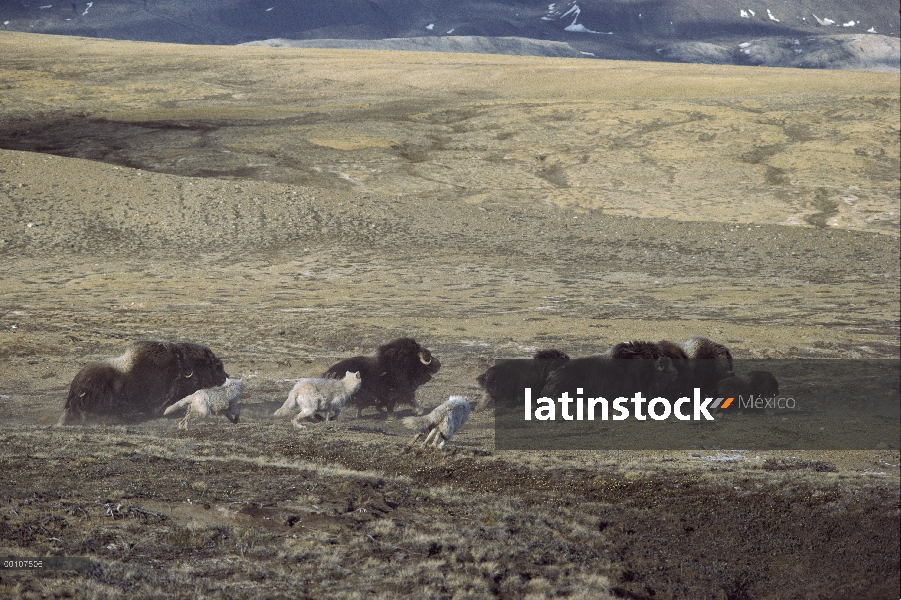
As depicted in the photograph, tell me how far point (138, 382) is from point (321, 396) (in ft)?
6.19

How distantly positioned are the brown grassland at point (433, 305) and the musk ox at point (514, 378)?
30 cm

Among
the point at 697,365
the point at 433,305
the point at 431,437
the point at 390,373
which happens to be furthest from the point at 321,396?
the point at 433,305

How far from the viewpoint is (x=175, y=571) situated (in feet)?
19.0

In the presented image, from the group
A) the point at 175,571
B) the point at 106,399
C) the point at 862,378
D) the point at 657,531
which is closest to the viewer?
the point at 175,571

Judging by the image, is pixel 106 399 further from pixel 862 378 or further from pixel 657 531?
pixel 862 378

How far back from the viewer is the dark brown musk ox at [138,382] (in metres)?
9.29

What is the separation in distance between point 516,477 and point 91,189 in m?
20.7

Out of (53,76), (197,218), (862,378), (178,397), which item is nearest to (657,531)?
(178,397)

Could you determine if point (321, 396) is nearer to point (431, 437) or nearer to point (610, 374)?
point (431, 437)

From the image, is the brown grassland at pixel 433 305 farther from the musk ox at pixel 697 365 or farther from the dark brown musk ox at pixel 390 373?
the musk ox at pixel 697 365

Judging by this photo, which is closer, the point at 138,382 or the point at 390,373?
the point at 138,382

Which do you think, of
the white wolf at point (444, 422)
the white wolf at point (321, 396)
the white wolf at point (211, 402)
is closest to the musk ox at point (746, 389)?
the white wolf at point (444, 422)

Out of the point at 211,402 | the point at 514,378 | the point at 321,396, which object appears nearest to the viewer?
the point at 211,402

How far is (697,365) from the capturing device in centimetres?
1115
